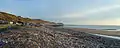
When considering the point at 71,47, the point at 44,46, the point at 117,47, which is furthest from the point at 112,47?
the point at 44,46

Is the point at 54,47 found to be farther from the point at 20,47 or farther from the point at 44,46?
the point at 20,47

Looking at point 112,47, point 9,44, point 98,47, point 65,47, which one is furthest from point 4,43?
point 112,47

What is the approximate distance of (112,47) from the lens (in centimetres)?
1931

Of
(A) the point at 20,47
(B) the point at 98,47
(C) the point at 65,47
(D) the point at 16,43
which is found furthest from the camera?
(B) the point at 98,47

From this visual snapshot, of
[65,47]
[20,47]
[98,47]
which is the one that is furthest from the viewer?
[98,47]

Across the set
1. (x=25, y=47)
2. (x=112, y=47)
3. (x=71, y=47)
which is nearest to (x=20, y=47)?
(x=25, y=47)

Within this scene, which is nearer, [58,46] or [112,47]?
[58,46]

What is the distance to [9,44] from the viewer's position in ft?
48.4

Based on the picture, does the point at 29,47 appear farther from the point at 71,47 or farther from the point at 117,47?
the point at 117,47

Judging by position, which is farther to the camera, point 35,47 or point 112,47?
point 112,47

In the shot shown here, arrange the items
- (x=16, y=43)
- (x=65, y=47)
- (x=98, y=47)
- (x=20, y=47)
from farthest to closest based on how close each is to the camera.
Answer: (x=98, y=47) → (x=65, y=47) → (x=16, y=43) → (x=20, y=47)

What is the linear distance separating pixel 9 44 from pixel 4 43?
696 millimetres

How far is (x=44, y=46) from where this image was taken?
15.8 meters

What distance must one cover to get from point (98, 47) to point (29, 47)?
8.51m
